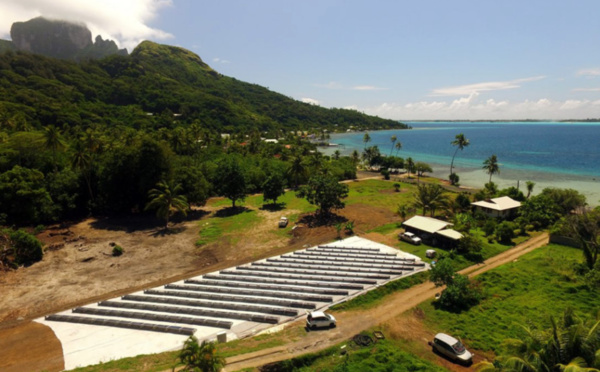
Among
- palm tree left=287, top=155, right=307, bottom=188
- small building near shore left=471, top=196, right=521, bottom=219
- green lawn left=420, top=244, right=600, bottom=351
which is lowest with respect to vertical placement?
green lawn left=420, top=244, right=600, bottom=351

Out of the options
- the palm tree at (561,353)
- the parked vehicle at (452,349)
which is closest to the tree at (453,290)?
the parked vehicle at (452,349)

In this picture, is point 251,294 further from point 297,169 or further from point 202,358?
point 297,169

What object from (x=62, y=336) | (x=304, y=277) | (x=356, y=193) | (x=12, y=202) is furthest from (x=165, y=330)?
(x=356, y=193)

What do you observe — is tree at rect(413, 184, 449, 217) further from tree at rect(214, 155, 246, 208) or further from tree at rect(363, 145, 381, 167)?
tree at rect(363, 145, 381, 167)

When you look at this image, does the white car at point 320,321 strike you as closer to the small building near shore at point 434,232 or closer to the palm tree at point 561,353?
the palm tree at point 561,353

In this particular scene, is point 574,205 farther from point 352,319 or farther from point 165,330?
point 165,330

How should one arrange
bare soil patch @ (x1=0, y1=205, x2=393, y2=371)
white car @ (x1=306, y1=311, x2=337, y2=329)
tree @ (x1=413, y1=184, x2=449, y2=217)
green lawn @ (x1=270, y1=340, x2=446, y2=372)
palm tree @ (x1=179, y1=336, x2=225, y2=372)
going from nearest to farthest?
palm tree @ (x1=179, y1=336, x2=225, y2=372), green lawn @ (x1=270, y1=340, x2=446, y2=372), white car @ (x1=306, y1=311, x2=337, y2=329), bare soil patch @ (x1=0, y1=205, x2=393, y2=371), tree @ (x1=413, y1=184, x2=449, y2=217)

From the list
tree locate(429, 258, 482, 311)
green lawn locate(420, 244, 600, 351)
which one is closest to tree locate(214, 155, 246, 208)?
tree locate(429, 258, 482, 311)
